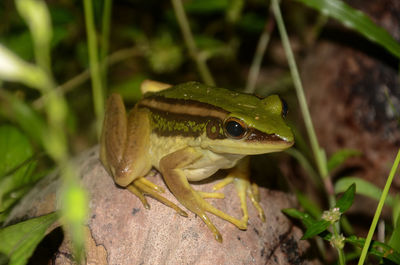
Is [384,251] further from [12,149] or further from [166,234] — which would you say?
[12,149]

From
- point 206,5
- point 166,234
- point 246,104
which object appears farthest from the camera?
point 206,5

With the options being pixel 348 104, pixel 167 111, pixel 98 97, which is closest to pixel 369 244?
pixel 167 111

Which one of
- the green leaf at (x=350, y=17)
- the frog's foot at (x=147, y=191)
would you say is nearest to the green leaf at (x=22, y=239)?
the frog's foot at (x=147, y=191)

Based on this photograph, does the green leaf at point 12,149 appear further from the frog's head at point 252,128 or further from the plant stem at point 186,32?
the plant stem at point 186,32

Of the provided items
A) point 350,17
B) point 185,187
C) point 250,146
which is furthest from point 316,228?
point 350,17

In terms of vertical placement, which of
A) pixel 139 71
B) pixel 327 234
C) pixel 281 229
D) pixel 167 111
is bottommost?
pixel 139 71

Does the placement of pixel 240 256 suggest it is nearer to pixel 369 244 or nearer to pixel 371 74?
pixel 369 244
